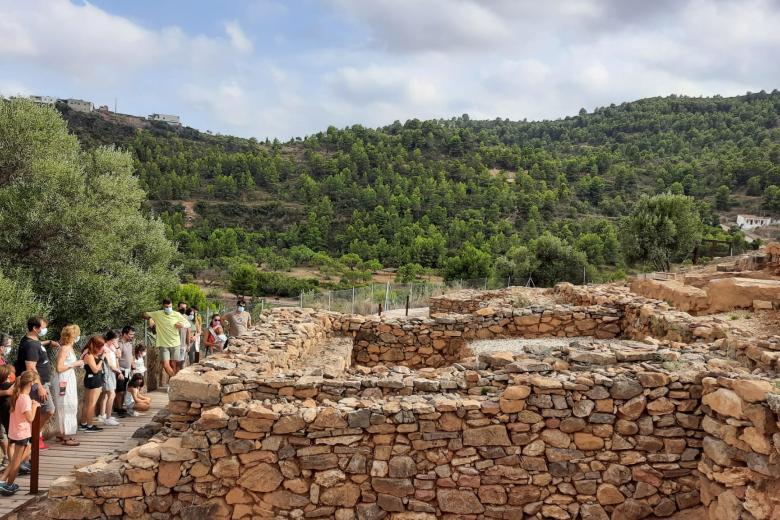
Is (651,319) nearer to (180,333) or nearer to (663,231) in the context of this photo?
(180,333)

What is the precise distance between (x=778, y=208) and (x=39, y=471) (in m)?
62.0

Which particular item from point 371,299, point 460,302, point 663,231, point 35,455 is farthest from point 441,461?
point 663,231

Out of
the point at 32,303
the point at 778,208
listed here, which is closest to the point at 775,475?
the point at 32,303

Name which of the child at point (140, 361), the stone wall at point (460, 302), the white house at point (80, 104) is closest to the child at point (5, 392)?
the child at point (140, 361)

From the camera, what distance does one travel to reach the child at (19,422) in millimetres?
5785

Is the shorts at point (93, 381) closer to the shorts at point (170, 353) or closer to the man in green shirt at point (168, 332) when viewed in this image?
the man in green shirt at point (168, 332)

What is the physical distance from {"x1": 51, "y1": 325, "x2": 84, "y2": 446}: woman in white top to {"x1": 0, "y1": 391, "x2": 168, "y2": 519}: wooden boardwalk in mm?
136

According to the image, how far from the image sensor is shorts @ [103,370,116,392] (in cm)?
788

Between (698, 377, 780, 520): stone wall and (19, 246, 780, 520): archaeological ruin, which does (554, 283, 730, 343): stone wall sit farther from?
(698, 377, 780, 520): stone wall

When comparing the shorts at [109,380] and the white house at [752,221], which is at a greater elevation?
the white house at [752,221]

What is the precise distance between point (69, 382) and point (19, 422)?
143 centimetres

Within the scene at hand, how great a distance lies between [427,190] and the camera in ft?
193

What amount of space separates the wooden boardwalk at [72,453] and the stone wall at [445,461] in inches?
36.9

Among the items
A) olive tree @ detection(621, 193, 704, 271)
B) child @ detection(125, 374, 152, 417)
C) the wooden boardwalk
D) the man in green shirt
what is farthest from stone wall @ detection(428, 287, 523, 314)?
olive tree @ detection(621, 193, 704, 271)
